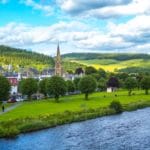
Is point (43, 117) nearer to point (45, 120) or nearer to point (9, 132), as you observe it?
point (45, 120)

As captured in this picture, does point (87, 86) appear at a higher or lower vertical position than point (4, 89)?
higher

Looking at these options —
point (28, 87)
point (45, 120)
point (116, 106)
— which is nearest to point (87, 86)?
point (28, 87)

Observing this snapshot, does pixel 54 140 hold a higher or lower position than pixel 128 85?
lower

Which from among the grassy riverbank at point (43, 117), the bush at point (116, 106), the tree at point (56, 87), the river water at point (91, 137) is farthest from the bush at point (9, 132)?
the tree at point (56, 87)

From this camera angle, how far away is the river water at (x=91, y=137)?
73.1 metres

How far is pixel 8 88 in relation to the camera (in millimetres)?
130000

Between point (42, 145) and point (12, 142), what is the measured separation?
19.6ft

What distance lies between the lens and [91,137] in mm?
82562

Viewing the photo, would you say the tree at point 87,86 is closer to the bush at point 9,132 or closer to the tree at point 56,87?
the tree at point 56,87

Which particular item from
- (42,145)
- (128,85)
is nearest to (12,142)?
(42,145)

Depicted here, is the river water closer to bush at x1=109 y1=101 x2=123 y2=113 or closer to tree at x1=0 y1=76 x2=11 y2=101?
bush at x1=109 y1=101 x2=123 y2=113

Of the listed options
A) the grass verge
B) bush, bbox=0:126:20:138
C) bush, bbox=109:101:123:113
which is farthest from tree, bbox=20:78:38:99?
bush, bbox=0:126:20:138

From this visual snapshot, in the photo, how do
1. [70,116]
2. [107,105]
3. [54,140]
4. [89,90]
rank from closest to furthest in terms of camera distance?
[54,140] < [70,116] < [107,105] < [89,90]

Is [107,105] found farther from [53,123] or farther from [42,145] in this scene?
[42,145]
